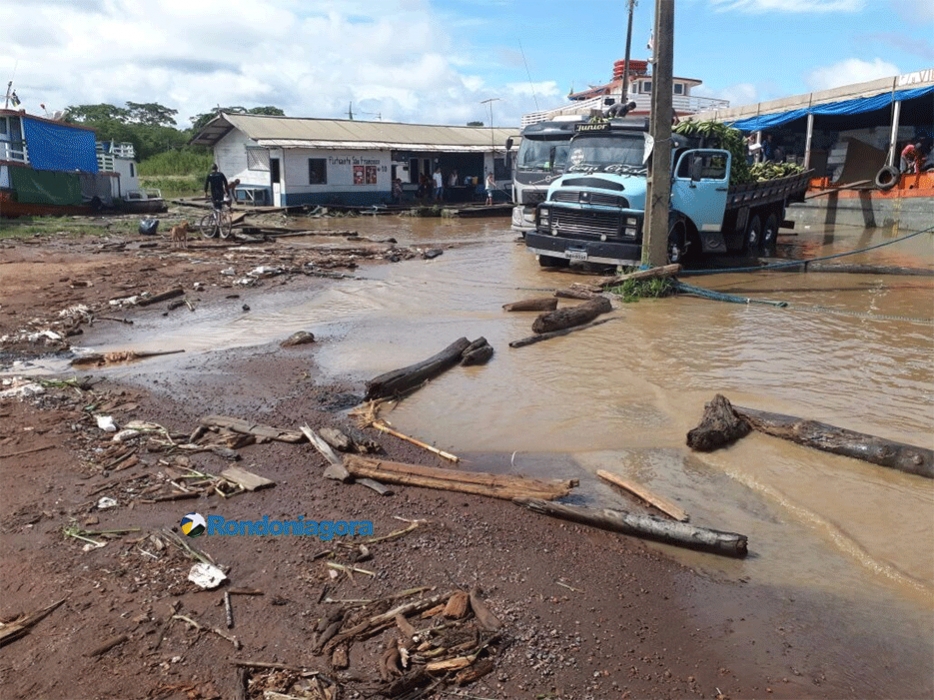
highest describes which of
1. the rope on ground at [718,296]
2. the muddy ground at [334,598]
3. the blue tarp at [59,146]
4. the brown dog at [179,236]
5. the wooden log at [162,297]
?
the blue tarp at [59,146]

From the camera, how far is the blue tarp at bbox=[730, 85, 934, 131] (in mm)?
23763

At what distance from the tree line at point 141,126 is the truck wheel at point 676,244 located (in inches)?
1272

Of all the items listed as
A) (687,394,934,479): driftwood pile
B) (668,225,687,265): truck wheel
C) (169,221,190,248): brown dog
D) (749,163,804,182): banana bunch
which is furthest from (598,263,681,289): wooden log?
(169,221,190,248): brown dog

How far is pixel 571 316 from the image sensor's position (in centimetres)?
1074

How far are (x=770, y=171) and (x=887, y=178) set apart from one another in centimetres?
906

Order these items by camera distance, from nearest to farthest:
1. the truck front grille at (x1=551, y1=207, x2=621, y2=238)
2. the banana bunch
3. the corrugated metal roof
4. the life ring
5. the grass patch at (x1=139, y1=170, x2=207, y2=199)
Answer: the truck front grille at (x1=551, y1=207, x2=621, y2=238), the banana bunch, the life ring, the corrugated metal roof, the grass patch at (x1=139, y1=170, x2=207, y2=199)

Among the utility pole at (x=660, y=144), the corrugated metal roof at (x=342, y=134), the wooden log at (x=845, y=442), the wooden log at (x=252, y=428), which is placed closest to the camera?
the wooden log at (x=845, y=442)

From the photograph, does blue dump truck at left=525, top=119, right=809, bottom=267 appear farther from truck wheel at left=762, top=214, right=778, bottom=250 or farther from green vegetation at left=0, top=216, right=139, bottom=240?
green vegetation at left=0, top=216, right=139, bottom=240

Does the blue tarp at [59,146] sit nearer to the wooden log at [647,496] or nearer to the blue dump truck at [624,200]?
the blue dump truck at [624,200]

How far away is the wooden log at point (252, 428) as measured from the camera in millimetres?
6176

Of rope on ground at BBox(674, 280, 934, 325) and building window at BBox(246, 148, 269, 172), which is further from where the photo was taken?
building window at BBox(246, 148, 269, 172)

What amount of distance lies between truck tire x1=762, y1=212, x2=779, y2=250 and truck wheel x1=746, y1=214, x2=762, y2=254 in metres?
0.34

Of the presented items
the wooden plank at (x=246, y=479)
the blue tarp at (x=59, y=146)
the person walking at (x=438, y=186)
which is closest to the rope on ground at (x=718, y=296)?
the wooden plank at (x=246, y=479)

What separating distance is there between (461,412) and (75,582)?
154 inches
